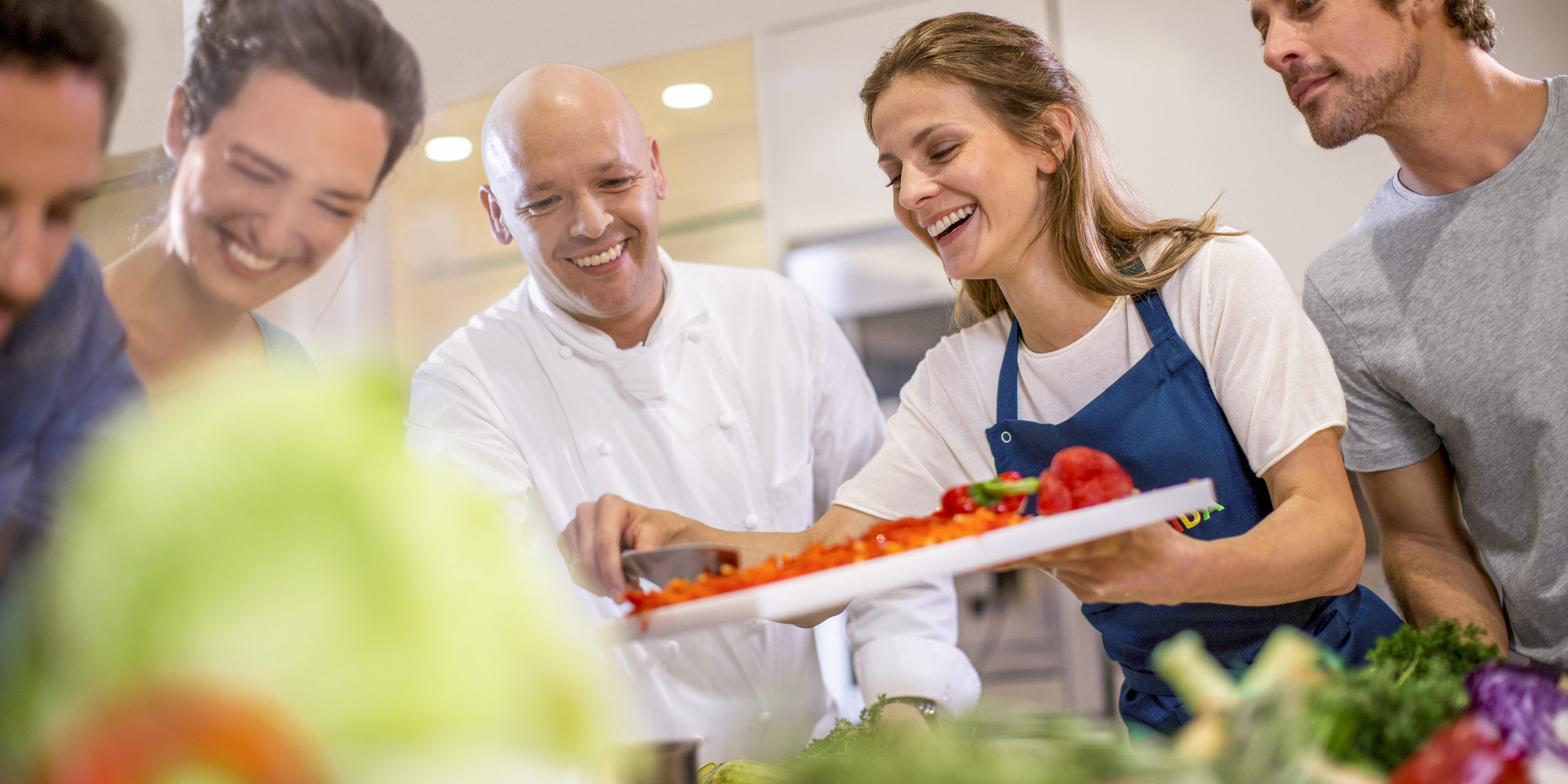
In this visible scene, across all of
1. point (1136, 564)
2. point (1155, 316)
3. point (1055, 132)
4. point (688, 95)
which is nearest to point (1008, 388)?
point (1155, 316)

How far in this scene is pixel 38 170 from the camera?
0.49 m

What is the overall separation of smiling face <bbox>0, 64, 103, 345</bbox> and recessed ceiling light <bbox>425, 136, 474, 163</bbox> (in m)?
0.47

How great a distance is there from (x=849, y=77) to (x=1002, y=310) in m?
1.34

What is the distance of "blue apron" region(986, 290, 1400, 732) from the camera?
1.23 meters

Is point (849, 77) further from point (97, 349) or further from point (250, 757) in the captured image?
point (250, 757)

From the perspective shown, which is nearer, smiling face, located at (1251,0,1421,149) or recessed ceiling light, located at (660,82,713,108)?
smiling face, located at (1251,0,1421,149)

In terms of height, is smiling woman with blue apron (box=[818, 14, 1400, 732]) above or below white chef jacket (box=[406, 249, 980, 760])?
above

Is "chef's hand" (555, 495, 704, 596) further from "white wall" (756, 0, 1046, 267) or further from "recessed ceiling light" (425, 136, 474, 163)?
"white wall" (756, 0, 1046, 267)

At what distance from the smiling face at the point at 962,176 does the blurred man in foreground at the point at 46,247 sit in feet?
3.29

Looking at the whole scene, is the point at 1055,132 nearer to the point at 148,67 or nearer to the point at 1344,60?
the point at 1344,60

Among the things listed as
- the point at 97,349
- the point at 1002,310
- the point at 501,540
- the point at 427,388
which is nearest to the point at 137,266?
the point at 97,349

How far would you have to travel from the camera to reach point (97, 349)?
21.5 inches

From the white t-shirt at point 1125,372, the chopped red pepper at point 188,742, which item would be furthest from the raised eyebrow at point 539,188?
the chopped red pepper at point 188,742

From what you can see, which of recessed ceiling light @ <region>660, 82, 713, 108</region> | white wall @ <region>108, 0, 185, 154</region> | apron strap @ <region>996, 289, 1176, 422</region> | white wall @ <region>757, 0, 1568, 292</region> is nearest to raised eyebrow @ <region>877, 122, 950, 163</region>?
apron strap @ <region>996, 289, 1176, 422</region>
